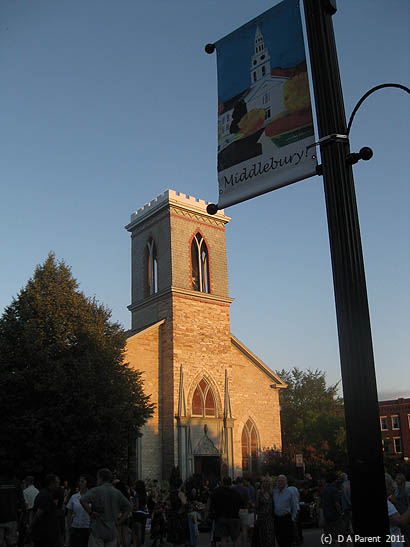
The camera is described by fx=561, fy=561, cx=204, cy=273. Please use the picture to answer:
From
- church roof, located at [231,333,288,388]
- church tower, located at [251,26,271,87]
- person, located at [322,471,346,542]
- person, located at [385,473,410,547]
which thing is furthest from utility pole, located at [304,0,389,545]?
church roof, located at [231,333,288,388]

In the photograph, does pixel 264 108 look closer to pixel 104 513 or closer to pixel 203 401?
pixel 104 513

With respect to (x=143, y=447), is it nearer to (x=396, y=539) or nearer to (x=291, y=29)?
(x=396, y=539)

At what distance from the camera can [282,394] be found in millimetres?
68938

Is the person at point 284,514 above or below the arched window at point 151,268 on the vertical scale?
below

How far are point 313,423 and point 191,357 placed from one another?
59.9 ft

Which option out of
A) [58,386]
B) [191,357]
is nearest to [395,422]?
[191,357]

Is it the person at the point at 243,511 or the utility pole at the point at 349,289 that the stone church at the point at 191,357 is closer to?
the person at the point at 243,511

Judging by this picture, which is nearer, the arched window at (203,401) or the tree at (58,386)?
the tree at (58,386)

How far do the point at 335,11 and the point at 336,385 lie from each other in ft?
219

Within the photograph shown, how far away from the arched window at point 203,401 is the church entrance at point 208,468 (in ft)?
8.04

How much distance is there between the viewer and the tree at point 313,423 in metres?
38.8

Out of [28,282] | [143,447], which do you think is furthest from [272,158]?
[143,447]

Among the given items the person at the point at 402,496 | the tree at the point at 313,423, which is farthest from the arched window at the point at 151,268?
the person at the point at 402,496

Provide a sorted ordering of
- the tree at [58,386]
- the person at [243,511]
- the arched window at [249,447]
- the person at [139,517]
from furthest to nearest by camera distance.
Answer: the arched window at [249,447] → the tree at [58,386] → the person at [243,511] → the person at [139,517]
